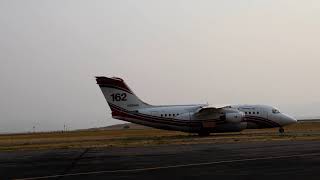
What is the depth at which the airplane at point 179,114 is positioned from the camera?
60.7 metres

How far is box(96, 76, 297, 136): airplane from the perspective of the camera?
199 ft

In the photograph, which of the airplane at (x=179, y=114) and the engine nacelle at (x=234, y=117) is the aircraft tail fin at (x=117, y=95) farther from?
the engine nacelle at (x=234, y=117)

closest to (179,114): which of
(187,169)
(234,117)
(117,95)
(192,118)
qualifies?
(192,118)

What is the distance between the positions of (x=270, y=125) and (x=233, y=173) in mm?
46175

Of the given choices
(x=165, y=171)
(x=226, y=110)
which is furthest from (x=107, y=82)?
(x=165, y=171)

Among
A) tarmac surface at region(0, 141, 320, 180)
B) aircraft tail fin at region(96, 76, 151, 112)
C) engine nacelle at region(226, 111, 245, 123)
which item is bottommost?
tarmac surface at region(0, 141, 320, 180)

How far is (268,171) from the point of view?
1797cm

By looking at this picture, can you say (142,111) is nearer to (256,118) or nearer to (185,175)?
(256,118)

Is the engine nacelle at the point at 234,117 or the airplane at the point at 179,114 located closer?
the engine nacelle at the point at 234,117

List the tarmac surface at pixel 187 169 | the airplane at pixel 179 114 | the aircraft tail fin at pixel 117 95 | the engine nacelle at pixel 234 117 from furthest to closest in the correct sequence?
the aircraft tail fin at pixel 117 95, the airplane at pixel 179 114, the engine nacelle at pixel 234 117, the tarmac surface at pixel 187 169

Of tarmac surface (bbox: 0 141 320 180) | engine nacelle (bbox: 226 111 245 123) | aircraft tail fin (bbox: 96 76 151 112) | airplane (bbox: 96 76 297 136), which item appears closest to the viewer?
tarmac surface (bbox: 0 141 320 180)

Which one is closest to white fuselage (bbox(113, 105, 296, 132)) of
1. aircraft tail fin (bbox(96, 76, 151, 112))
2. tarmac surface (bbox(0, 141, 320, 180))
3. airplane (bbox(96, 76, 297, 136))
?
airplane (bbox(96, 76, 297, 136))

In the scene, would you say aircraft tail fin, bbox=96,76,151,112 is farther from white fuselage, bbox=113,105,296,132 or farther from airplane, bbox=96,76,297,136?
white fuselage, bbox=113,105,296,132

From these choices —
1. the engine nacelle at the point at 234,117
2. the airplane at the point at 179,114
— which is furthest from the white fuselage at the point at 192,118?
the engine nacelle at the point at 234,117
